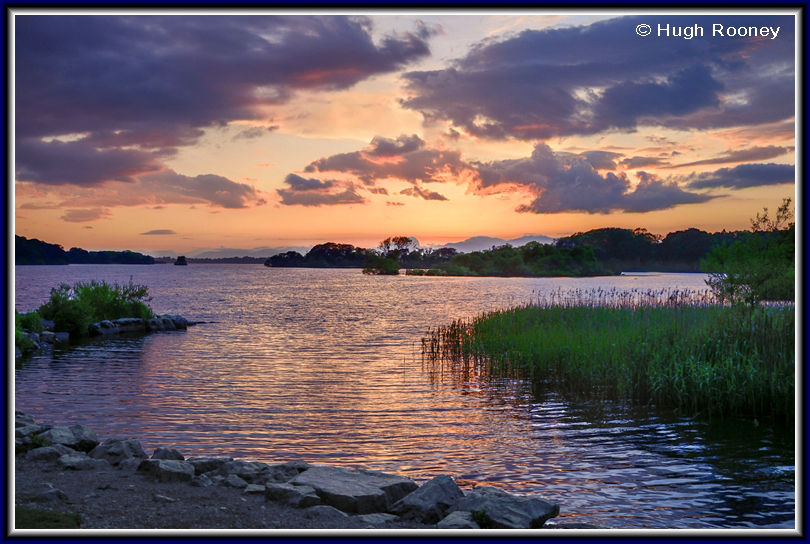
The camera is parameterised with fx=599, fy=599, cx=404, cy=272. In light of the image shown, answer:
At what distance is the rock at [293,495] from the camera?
8.33 m

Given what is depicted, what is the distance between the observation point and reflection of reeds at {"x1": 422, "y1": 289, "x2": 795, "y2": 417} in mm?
14844

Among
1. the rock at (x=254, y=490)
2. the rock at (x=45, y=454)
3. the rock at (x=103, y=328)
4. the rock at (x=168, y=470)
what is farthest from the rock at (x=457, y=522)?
the rock at (x=103, y=328)

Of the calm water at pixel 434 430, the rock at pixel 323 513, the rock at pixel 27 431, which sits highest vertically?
the rock at pixel 27 431

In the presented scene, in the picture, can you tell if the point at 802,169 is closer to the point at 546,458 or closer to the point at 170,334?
the point at 546,458

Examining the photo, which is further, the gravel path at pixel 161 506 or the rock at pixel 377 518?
the rock at pixel 377 518

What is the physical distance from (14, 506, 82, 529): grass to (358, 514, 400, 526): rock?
3.45 metres

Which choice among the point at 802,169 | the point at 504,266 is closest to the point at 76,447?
the point at 802,169

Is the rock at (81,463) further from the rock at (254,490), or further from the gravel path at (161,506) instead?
the rock at (254,490)

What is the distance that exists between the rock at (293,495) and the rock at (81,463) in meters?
3.19

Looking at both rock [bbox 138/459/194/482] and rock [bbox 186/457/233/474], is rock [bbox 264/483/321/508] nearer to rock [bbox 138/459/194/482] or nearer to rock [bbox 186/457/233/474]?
rock [bbox 138/459/194/482]

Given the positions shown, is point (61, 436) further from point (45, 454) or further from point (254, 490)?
point (254, 490)

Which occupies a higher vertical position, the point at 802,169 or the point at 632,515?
the point at 802,169

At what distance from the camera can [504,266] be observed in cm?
18088

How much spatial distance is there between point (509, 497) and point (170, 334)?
30981 millimetres
